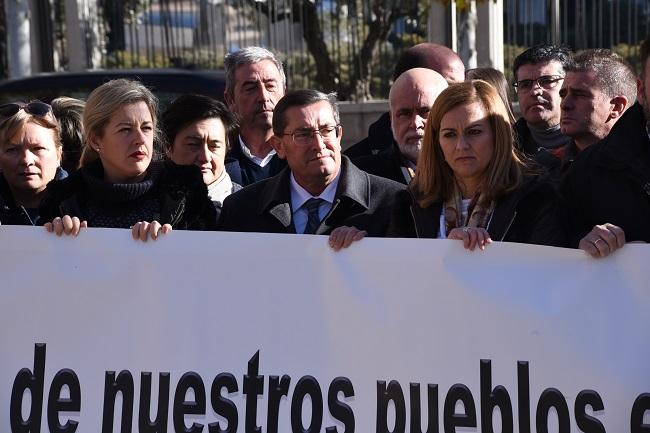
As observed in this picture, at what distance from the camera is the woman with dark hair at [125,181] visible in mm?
4672

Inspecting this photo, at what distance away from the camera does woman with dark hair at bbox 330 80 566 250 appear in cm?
425

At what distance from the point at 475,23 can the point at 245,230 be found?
736 centimetres

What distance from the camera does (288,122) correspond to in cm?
483

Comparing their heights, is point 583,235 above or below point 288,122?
below

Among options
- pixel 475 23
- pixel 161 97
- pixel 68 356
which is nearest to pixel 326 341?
pixel 68 356

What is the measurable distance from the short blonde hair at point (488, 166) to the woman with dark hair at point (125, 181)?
82 centimetres

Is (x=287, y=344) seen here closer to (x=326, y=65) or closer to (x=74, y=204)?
(x=74, y=204)

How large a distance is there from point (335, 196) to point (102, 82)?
192 inches

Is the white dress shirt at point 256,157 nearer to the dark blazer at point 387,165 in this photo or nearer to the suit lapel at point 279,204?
the dark blazer at point 387,165

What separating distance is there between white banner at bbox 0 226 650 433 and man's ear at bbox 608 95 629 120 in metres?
1.38

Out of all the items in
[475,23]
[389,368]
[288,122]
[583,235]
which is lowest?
[389,368]

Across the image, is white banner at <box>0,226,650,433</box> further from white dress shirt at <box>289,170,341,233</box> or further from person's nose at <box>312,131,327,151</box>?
person's nose at <box>312,131,327,151</box>

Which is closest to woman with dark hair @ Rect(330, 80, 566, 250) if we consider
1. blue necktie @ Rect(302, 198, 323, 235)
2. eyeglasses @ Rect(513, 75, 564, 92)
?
blue necktie @ Rect(302, 198, 323, 235)

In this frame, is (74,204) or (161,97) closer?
(74,204)
